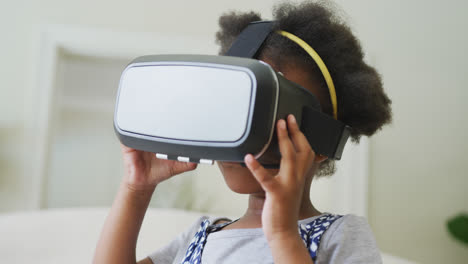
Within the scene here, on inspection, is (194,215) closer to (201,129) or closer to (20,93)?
(201,129)

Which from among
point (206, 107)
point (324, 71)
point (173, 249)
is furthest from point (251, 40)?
point (173, 249)

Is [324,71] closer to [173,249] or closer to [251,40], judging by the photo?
[251,40]

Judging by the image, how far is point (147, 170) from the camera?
646 mm

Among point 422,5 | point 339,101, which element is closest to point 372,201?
point 422,5

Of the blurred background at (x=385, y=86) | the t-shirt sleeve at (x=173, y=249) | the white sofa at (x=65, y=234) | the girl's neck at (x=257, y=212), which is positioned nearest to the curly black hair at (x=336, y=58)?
the girl's neck at (x=257, y=212)

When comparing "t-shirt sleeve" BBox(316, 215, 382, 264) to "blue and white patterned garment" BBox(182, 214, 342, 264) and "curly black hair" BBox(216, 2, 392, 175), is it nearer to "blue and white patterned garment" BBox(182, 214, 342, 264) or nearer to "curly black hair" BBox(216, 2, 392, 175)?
"blue and white patterned garment" BBox(182, 214, 342, 264)

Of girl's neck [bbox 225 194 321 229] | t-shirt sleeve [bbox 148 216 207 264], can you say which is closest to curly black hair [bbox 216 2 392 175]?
girl's neck [bbox 225 194 321 229]

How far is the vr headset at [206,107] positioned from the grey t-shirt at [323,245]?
0.16m

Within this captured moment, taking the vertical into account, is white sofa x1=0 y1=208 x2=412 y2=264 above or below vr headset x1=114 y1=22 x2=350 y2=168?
below

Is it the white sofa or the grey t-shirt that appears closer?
the grey t-shirt

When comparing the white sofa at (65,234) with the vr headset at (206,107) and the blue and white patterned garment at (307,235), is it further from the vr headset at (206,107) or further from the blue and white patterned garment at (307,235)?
the vr headset at (206,107)

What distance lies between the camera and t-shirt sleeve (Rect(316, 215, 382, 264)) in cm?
53

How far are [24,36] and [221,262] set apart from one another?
1.75 m

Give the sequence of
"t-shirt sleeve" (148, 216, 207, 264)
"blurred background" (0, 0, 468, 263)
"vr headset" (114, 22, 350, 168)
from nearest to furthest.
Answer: "vr headset" (114, 22, 350, 168) → "t-shirt sleeve" (148, 216, 207, 264) → "blurred background" (0, 0, 468, 263)
